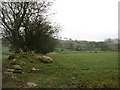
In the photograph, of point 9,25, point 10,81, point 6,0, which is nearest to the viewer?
point 10,81

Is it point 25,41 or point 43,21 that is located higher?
point 43,21

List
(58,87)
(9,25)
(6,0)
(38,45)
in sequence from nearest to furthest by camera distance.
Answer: (58,87), (6,0), (9,25), (38,45)

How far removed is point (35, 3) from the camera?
15.5 m

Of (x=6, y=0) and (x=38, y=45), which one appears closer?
(x=6, y=0)

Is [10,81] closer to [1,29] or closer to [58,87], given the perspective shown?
[58,87]

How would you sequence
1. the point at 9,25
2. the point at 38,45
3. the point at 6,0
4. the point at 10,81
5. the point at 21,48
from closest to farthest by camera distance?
the point at 10,81 → the point at 6,0 → the point at 9,25 → the point at 21,48 → the point at 38,45

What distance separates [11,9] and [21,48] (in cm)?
560

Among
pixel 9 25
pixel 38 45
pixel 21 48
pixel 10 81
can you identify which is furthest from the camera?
pixel 38 45

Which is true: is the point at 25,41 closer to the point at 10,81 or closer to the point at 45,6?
the point at 45,6

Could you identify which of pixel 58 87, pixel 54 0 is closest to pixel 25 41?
pixel 54 0

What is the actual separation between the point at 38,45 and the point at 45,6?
20.6 ft

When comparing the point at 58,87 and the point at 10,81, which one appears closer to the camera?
the point at 58,87

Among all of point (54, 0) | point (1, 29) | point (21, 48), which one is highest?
point (54, 0)

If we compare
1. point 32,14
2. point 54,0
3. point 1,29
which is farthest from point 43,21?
point 1,29
